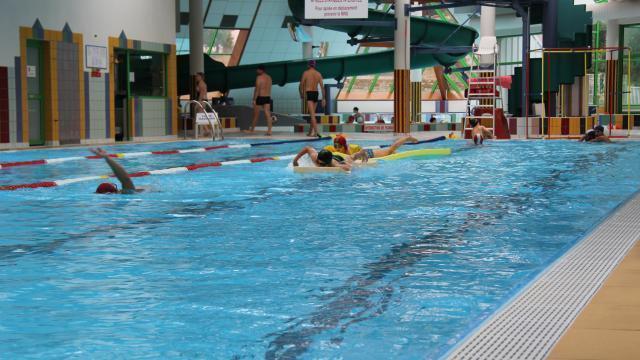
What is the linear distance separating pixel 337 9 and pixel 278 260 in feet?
64.5

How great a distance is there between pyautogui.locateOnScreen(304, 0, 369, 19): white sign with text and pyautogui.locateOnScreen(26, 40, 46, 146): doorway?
7.88 metres

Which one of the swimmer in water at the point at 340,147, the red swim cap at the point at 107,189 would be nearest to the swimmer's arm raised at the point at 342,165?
the swimmer in water at the point at 340,147

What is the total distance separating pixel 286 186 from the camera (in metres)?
11.9

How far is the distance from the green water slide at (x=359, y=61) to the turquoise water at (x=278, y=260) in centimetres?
1863

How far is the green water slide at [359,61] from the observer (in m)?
31.1

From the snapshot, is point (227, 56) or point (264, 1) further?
point (227, 56)

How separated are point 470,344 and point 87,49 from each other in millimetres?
18630

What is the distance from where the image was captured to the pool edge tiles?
3.91 m

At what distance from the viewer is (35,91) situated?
66.1 ft

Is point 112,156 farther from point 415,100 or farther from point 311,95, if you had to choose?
point 415,100

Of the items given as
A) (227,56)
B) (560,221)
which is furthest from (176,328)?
(227,56)

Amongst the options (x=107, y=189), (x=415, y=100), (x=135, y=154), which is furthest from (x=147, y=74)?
(x=415, y=100)

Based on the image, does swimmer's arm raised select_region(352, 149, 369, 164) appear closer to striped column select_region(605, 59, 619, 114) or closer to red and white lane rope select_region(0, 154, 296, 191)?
red and white lane rope select_region(0, 154, 296, 191)

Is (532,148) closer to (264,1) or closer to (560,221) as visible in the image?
(560,221)
